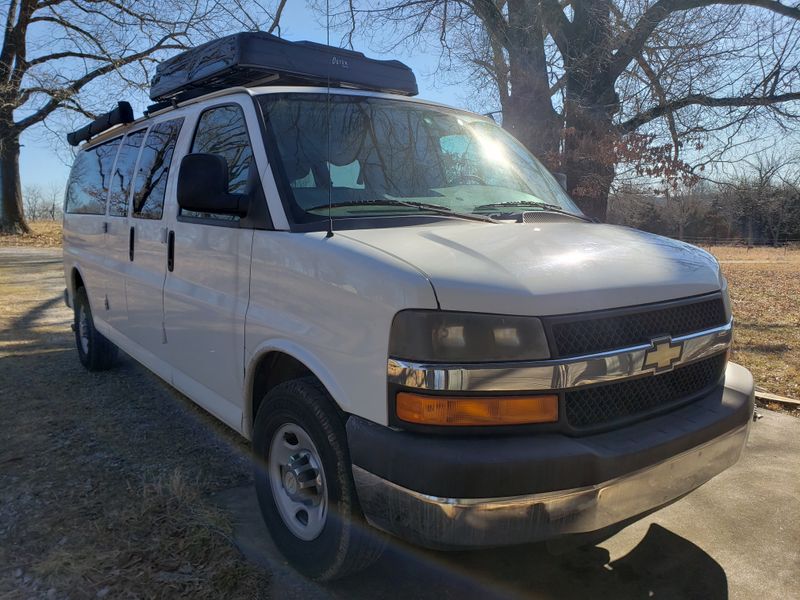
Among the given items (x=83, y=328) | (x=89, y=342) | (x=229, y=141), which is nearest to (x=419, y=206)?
(x=229, y=141)

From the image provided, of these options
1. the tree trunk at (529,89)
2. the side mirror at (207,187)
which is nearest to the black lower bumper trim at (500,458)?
the side mirror at (207,187)

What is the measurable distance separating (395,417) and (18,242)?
78.5 feet

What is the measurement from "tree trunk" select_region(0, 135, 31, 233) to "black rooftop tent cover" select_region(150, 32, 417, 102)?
22.9 meters

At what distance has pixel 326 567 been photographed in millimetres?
2512

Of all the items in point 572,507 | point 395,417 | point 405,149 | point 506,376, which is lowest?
point 572,507

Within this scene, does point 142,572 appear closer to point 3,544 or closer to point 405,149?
point 3,544

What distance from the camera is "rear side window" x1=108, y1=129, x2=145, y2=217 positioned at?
4491mm

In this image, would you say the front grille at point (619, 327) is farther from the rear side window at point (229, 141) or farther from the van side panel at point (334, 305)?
the rear side window at point (229, 141)

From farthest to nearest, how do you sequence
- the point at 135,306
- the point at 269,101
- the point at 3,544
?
the point at 135,306
the point at 269,101
the point at 3,544

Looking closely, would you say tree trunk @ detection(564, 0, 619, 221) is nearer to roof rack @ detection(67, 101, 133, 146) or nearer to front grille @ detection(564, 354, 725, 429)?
roof rack @ detection(67, 101, 133, 146)

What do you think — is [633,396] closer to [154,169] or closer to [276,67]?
[276,67]

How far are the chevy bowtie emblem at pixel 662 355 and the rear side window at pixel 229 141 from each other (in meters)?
1.96

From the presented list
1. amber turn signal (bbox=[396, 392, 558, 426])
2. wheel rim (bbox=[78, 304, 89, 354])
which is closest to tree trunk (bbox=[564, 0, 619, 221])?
wheel rim (bbox=[78, 304, 89, 354])

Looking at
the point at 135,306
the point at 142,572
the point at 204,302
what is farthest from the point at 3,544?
the point at 135,306
